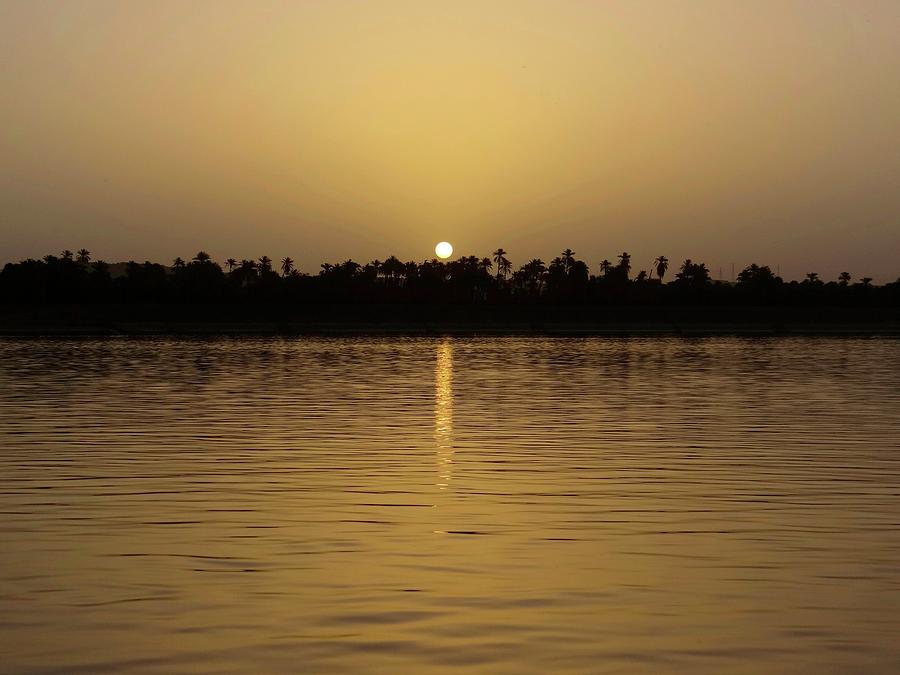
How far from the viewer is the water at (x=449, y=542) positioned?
10.7m

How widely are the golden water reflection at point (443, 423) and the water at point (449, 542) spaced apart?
0.62 ft

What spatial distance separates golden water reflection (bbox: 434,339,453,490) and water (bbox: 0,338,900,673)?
0.19 m

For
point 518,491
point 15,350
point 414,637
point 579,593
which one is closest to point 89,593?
point 414,637

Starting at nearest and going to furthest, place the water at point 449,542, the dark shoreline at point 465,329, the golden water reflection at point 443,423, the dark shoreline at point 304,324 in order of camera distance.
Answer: the water at point 449,542 → the golden water reflection at point 443,423 → the dark shoreline at point 465,329 → the dark shoreline at point 304,324

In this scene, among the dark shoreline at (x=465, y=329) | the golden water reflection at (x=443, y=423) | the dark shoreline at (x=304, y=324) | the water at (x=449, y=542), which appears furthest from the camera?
the dark shoreline at (x=304, y=324)

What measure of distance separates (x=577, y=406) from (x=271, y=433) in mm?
12758

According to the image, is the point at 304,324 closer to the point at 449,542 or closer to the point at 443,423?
the point at 443,423

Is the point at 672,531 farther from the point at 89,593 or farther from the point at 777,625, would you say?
the point at 89,593

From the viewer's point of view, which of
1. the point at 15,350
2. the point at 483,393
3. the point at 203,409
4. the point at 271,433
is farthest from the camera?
the point at 15,350

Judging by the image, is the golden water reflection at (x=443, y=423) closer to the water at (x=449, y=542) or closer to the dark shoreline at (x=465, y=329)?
the water at (x=449, y=542)

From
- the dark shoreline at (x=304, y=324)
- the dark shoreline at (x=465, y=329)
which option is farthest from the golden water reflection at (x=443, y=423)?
the dark shoreline at (x=304, y=324)

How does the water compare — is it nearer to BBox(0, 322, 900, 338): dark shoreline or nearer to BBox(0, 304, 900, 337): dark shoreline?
BBox(0, 322, 900, 338): dark shoreline

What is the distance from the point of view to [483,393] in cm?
4769

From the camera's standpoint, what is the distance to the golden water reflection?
2291cm
